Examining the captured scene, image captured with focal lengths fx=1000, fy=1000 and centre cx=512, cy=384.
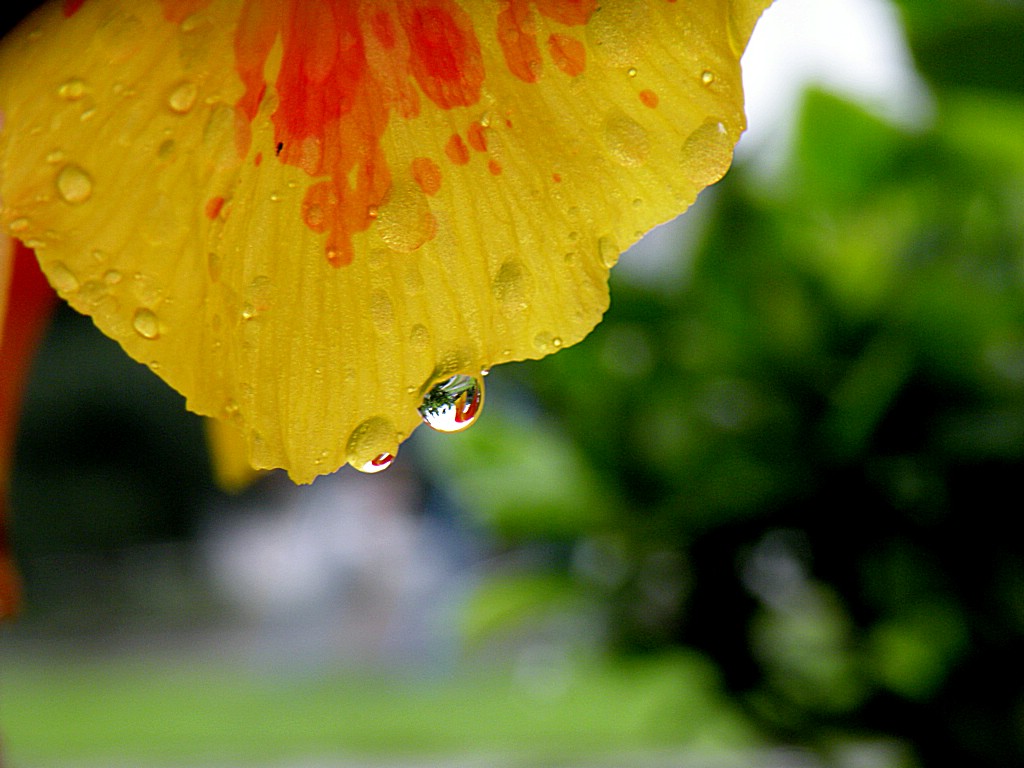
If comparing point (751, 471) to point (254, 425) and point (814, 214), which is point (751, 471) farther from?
point (254, 425)

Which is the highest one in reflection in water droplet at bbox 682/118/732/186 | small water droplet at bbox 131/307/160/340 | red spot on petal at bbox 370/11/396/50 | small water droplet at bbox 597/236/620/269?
red spot on petal at bbox 370/11/396/50

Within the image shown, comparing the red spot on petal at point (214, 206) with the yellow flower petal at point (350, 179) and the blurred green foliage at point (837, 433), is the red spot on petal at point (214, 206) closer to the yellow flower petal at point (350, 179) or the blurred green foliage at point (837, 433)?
the yellow flower petal at point (350, 179)

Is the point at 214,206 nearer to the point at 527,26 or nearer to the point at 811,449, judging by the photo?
the point at 527,26

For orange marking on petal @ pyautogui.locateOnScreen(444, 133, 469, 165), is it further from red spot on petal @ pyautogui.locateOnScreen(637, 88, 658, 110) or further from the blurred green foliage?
the blurred green foliage

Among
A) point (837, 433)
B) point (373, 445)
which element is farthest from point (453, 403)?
point (837, 433)

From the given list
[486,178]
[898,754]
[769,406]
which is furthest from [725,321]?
[486,178]

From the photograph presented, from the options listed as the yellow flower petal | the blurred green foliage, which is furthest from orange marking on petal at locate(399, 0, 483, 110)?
the blurred green foliage

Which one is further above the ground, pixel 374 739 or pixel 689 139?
pixel 689 139
